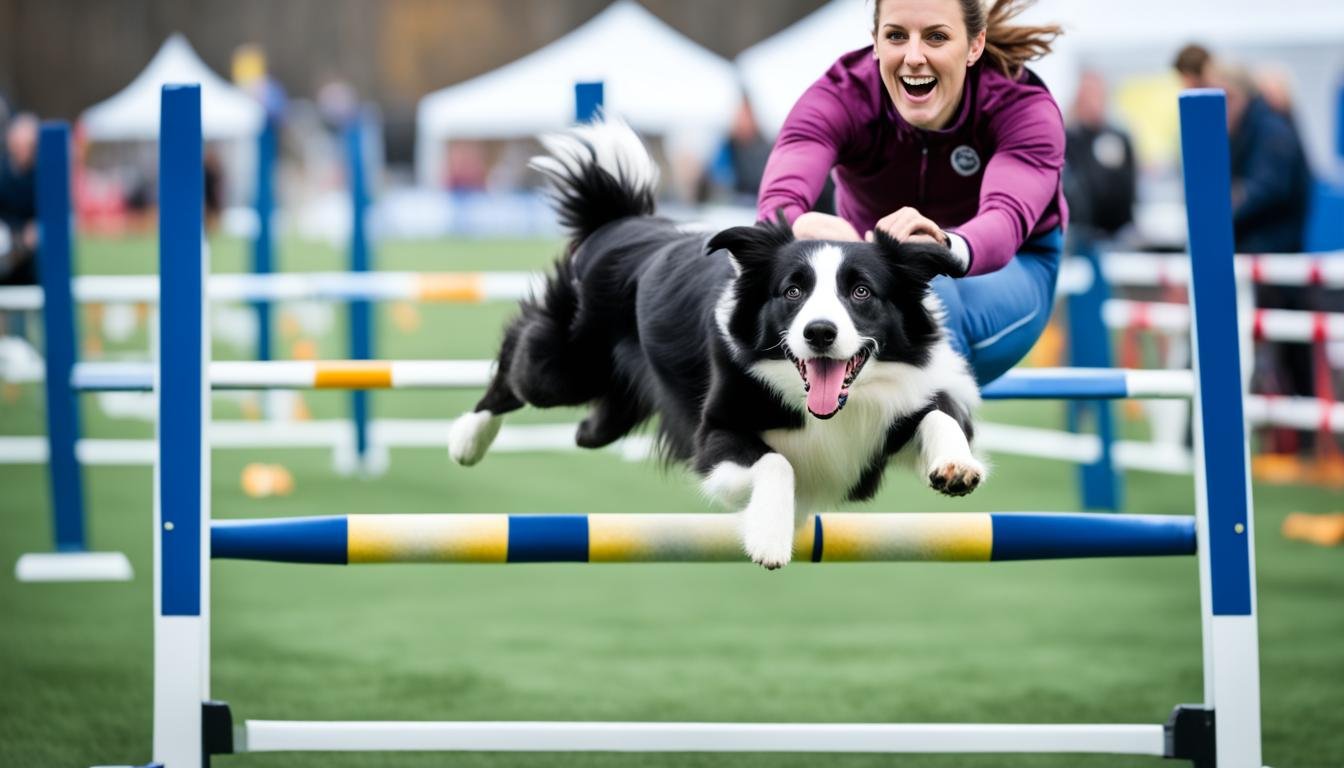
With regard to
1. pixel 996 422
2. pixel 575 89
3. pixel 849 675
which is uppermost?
pixel 575 89

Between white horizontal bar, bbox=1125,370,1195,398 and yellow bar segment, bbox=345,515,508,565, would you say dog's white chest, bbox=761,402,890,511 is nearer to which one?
yellow bar segment, bbox=345,515,508,565

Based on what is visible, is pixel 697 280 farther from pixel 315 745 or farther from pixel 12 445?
pixel 12 445

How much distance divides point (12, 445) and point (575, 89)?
4.92 meters

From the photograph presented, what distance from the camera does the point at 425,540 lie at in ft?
9.04

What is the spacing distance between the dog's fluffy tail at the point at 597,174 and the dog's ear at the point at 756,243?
0.87m

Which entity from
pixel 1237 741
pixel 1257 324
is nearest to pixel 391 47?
pixel 1257 324

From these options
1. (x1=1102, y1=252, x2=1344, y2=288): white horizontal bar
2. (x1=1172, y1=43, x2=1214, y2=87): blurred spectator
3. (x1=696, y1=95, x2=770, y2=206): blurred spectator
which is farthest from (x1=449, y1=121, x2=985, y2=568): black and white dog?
(x1=696, y1=95, x2=770, y2=206): blurred spectator

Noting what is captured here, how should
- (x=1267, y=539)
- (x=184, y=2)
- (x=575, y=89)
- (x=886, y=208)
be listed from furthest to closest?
(x=184, y=2)
(x=1267, y=539)
(x=575, y=89)
(x=886, y=208)

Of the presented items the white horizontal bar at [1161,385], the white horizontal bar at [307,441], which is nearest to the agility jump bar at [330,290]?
the white horizontal bar at [307,441]

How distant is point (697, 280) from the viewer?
3168 mm

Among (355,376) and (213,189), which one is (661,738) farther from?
(213,189)

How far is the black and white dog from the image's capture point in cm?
273

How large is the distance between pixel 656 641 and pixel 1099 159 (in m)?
5.51

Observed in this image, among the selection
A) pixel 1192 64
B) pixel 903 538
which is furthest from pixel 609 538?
pixel 1192 64
